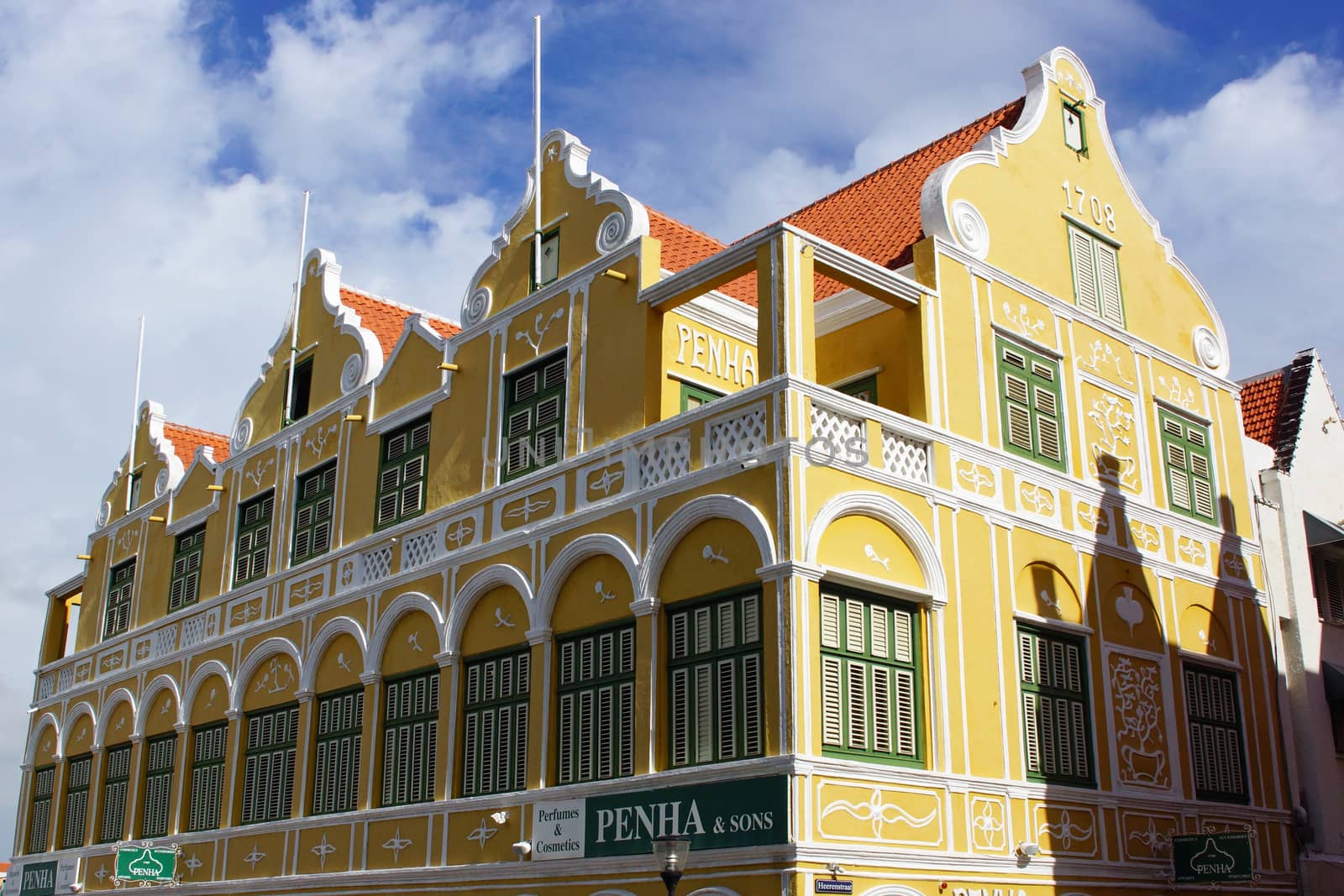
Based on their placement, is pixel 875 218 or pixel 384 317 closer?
pixel 875 218

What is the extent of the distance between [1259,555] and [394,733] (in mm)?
12703

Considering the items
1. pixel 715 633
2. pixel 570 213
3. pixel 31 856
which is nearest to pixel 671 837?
pixel 715 633

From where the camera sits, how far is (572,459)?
746 inches

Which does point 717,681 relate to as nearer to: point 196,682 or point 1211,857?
point 1211,857

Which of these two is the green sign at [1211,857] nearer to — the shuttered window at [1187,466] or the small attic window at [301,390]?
the shuttered window at [1187,466]

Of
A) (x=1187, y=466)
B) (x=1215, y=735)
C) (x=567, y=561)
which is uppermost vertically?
(x=1187, y=466)

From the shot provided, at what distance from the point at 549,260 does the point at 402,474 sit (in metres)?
4.04

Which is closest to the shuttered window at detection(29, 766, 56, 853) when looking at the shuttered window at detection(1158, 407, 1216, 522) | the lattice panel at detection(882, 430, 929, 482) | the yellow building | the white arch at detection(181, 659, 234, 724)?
the yellow building

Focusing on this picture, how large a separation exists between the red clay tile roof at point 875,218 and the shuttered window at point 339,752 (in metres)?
7.84

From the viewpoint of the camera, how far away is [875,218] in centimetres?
2172

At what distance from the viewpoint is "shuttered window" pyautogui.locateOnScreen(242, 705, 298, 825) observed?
74.8 ft

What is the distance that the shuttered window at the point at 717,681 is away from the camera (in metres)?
15.9

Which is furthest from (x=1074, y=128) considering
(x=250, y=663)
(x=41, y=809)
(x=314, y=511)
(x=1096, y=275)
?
(x=41, y=809)

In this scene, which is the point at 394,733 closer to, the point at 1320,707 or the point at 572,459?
the point at 572,459
